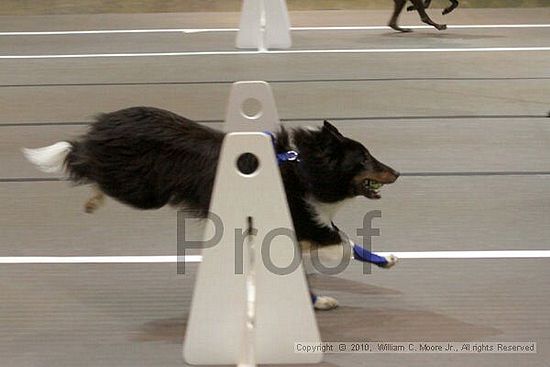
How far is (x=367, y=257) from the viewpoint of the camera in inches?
104

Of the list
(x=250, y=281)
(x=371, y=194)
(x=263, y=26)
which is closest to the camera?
(x=250, y=281)

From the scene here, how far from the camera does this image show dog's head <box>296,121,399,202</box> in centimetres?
234

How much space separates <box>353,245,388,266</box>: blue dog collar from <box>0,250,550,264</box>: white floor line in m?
0.24

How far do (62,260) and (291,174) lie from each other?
961 mm

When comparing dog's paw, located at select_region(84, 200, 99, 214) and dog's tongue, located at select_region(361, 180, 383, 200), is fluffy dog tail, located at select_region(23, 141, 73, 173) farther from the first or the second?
dog's tongue, located at select_region(361, 180, 383, 200)

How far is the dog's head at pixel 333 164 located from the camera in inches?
92.0

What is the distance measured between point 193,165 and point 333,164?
1.24 feet

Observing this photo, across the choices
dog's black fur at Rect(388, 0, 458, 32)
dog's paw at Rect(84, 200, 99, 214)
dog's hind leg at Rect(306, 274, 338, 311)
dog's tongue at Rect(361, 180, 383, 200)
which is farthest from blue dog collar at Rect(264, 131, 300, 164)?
dog's black fur at Rect(388, 0, 458, 32)

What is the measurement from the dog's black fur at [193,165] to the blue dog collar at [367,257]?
241mm

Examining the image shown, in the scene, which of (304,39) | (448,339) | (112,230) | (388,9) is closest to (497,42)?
(304,39)

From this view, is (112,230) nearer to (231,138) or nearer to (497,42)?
(231,138)

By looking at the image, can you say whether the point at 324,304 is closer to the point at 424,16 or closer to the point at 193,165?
the point at 193,165

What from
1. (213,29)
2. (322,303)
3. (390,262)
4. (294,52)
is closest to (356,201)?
(390,262)

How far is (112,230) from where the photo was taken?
3166 mm
